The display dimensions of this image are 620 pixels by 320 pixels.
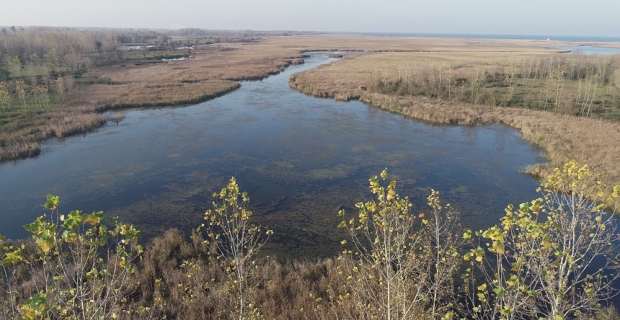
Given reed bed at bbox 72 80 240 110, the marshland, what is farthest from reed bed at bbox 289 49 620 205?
reed bed at bbox 72 80 240 110

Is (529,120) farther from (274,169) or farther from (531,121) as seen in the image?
(274,169)

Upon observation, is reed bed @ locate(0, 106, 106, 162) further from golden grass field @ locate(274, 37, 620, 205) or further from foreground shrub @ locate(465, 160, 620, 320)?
foreground shrub @ locate(465, 160, 620, 320)

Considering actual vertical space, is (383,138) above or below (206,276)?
above

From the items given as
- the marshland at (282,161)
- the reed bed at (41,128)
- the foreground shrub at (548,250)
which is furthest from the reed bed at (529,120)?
the reed bed at (41,128)

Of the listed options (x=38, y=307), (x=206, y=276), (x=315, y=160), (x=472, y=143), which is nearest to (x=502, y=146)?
(x=472, y=143)

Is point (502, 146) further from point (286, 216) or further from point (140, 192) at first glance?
point (140, 192)

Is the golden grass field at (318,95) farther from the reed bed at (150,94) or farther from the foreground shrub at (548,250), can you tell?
the foreground shrub at (548,250)
